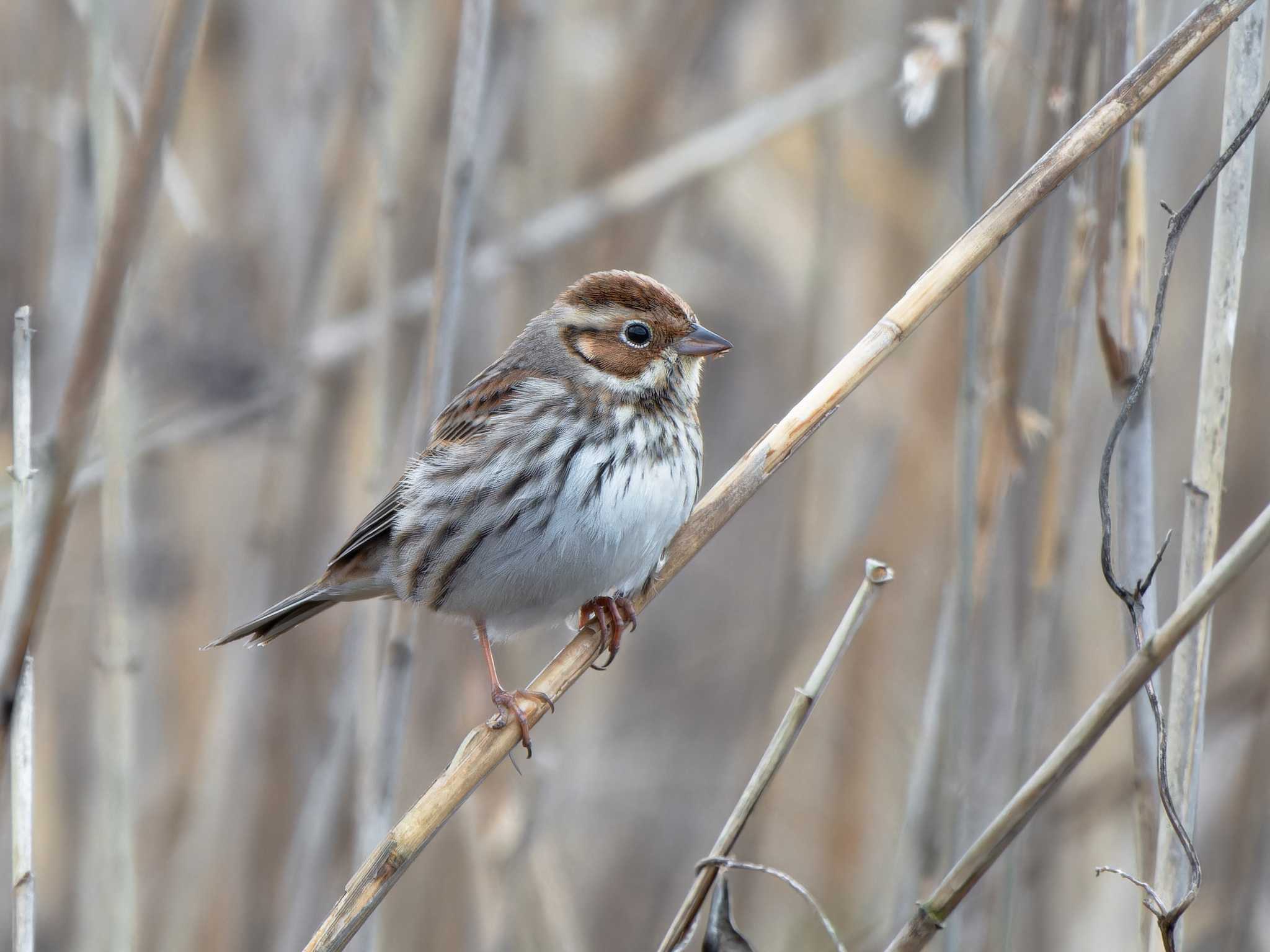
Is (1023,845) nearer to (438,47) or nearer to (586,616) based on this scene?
(586,616)

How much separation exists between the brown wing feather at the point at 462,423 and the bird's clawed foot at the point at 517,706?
473 mm

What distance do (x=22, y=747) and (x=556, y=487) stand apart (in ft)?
3.17

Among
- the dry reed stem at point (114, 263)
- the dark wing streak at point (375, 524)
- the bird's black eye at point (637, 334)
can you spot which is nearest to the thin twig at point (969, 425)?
the bird's black eye at point (637, 334)

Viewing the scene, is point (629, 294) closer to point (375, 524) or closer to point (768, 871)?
point (375, 524)

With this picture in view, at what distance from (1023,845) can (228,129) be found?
2465 mm

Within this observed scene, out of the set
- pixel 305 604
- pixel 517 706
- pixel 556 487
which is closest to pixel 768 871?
pixel 517 706

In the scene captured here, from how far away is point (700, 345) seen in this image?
2373 millimetres

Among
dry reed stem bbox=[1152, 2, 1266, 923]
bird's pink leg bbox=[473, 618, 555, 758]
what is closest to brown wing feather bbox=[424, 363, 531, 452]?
bird's pink leg bbox=[473, 618, 555, 758]

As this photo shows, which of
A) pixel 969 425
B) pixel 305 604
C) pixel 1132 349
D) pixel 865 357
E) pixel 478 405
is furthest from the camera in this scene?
pixel 478 405

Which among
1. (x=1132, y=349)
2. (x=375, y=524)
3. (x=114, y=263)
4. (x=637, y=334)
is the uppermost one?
(x=114, y=263)

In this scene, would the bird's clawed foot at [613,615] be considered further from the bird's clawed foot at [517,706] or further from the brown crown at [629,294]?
→ the brown crown at [629,294]

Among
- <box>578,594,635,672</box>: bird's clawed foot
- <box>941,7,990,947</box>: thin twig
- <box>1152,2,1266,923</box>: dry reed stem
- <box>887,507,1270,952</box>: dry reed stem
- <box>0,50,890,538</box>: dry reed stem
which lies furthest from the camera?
<box>0,50,890,538</box>: dry reed stem

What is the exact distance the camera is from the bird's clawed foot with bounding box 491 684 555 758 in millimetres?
1861

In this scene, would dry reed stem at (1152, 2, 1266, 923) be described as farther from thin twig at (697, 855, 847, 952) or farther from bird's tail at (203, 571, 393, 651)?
bird's tail at (203, 571, 393, 651)
